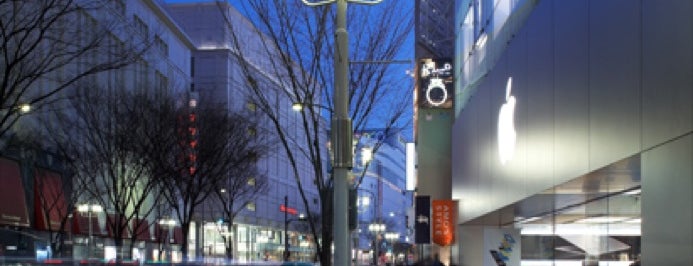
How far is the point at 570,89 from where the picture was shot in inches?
399

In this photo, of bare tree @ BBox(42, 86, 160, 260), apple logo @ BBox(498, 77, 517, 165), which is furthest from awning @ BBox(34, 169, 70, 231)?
apple logo @ BBox(498, 77, 517, 165)

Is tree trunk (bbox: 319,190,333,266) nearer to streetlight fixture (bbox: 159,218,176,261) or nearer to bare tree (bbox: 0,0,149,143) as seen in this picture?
bare tree (bbox: 0,0,149,143)

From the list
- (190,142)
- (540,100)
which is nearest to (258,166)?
(190,142)

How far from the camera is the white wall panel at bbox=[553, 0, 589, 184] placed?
9.61 meters

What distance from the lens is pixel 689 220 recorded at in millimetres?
6570

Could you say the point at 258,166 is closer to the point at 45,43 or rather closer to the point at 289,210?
the point at 289,210

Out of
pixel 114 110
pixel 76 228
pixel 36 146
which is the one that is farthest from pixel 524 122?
pixel 76 228

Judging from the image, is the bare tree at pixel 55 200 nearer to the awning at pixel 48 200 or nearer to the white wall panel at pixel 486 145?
the awning at pixel 48 200

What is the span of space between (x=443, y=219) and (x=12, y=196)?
2065 centimetres

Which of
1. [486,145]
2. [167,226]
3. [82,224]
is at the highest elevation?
[486,145]

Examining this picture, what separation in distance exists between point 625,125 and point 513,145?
6.27 metres

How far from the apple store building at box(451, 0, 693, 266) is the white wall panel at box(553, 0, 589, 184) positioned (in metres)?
0.02

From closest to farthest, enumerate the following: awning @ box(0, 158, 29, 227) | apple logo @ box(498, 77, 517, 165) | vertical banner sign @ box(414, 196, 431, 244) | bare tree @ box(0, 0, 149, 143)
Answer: bare tree @ box(0, 0, 149, 143) < apple logo @ box(498, 77, 517, 165) < vertical banner sign @ box(414, 196, 431, 244) < awning @ box(0, 158, 29, 227)

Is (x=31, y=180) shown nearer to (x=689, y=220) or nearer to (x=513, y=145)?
(x=513, y=145)
